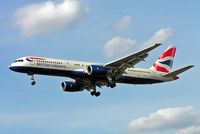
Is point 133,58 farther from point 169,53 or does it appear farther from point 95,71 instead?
point 169,53

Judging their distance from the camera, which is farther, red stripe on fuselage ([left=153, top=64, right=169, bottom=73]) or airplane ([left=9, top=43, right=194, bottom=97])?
red stripe on fuselage ([left=153, top=64, right=169, bottom=73])

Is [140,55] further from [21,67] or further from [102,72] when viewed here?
[21,67]

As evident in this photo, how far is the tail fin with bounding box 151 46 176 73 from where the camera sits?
10544 centimetres

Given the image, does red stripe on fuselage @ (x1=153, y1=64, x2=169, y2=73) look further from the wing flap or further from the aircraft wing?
the wing flap

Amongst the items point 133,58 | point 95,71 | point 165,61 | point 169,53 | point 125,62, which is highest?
point 169,53

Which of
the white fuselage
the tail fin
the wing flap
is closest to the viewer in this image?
the wing flap

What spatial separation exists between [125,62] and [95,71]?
16.3ft

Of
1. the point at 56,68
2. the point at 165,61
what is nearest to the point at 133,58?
the point at 56,68

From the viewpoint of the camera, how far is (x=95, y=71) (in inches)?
3639

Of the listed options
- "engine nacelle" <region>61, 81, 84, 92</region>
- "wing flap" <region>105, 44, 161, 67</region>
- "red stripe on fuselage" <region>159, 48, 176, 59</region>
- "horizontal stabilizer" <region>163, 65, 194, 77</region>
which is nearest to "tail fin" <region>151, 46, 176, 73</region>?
"red stripe on fuselage" <region>159, 48, 176, 59</region>

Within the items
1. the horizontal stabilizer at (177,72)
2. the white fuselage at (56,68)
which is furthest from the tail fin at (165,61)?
the white fuselage at (56,68)

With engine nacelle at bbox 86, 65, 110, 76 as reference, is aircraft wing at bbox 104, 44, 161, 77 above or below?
above

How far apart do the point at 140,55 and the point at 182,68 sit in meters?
7.55

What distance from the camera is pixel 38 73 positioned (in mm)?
91875
